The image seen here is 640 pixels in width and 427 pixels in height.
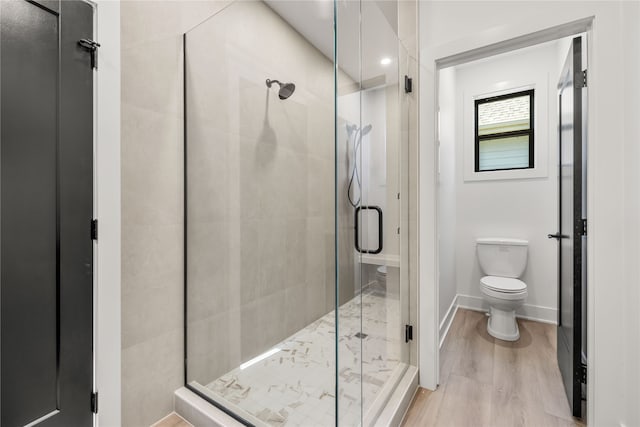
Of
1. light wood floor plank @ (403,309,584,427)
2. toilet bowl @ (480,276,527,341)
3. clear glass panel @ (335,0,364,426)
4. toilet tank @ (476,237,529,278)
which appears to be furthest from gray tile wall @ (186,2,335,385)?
toilet tank @ (476,237,529,278)

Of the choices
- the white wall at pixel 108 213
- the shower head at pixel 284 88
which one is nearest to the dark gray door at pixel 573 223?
the shower head at pixel 284 88

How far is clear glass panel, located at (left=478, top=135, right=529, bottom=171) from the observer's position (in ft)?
10.0

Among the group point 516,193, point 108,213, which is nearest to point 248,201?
point 108,213

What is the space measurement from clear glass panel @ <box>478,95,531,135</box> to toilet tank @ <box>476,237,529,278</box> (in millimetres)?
1172

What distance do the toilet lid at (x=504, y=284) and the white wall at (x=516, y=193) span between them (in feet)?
1.22

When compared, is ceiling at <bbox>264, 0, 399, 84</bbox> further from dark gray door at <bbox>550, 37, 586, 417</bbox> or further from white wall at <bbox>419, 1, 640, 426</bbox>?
dark gray door at <bbox>550, 37, 586, 417</bbox>

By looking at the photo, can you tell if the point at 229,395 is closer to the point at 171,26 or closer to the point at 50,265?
the point at 50,265

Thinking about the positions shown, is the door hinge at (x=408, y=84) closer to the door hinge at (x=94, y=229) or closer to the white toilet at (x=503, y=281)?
the door hinge at (x=94, y=229)

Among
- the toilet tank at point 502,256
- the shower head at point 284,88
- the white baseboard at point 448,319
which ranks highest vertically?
the shower head at point 284,88

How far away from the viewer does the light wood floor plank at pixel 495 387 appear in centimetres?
156

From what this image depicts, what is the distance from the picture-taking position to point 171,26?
149cm

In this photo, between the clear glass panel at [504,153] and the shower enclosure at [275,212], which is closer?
the shower enclosure at [275,212]

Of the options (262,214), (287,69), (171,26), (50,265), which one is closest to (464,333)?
(262,214)

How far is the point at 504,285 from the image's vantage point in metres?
2.61
